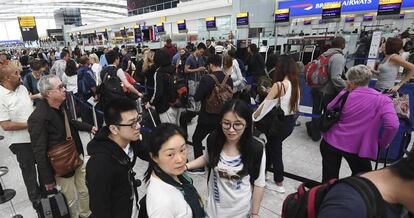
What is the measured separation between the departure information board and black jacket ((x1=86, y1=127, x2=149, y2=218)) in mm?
20224

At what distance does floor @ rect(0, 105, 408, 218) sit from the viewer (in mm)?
2955

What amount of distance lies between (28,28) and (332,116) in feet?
70.7

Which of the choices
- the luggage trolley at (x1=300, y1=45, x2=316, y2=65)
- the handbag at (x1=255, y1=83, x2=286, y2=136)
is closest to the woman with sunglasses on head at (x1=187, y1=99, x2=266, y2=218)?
the handbag at (x1=255, y1=83, x2=286, y2=136)

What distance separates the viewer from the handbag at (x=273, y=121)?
2758mm

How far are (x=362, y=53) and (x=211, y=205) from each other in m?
9.26

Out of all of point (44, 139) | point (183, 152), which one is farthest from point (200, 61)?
point (183, 152)

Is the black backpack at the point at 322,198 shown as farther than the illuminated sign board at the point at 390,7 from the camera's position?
No

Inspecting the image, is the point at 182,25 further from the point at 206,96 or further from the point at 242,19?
the point at 206,96

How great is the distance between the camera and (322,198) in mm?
981

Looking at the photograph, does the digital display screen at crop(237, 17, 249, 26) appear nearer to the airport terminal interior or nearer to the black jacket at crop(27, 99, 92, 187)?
the airport terminal interior

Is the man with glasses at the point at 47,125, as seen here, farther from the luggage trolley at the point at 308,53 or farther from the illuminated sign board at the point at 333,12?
the illuminated sign board at the point at 333,12

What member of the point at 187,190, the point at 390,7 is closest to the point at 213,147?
the point at 187,190

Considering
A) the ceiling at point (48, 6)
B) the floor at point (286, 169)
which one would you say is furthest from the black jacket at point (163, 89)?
the ceiling at point (48, 6)

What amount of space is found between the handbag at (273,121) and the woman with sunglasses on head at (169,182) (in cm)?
157
